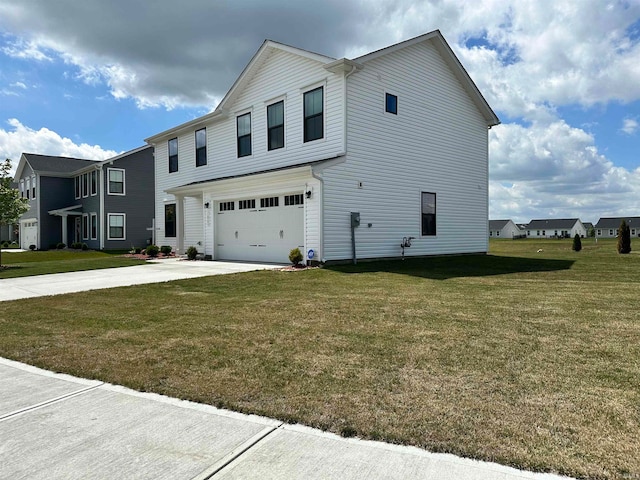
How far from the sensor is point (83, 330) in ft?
18.7

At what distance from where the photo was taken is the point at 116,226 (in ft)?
95.1

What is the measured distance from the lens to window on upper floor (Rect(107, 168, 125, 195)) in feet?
93.8

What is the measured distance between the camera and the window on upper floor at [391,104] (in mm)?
15102

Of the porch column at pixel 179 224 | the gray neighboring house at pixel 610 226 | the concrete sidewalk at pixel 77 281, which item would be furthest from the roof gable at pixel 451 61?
the gray neighboring house at pixel 610 226

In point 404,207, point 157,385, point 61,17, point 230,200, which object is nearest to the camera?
point 157,385

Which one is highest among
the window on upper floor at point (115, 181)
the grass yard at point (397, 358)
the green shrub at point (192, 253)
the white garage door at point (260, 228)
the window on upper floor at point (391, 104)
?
the window on upper floor at point (391, 104)

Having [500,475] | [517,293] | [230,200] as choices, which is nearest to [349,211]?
[230,200]

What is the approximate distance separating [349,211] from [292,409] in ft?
36.4

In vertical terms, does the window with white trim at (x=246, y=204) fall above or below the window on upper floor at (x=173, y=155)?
below

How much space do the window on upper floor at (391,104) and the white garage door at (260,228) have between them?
4556 millimetres

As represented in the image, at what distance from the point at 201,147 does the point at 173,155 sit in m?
2.84

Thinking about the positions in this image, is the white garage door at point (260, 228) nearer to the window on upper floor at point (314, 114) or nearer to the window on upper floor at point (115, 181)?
the window on upper floor at point (314, 114)

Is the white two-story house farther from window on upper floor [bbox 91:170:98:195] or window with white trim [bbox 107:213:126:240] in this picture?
window on upper floor [bbox 91:170:98:195]

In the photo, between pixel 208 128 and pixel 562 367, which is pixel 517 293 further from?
pixel 208 128
